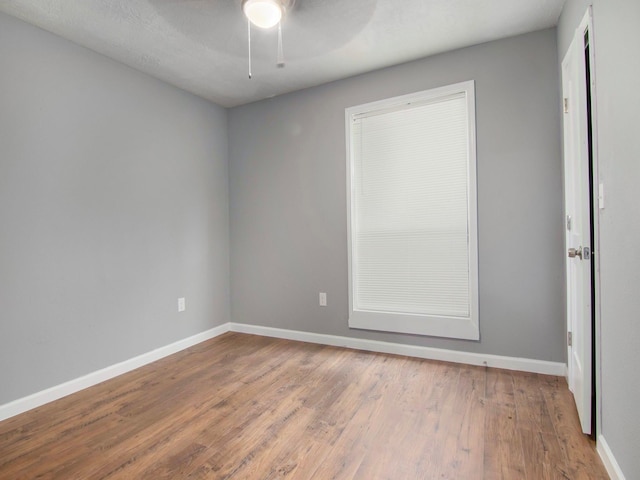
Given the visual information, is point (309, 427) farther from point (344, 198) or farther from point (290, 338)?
point (344, 198)

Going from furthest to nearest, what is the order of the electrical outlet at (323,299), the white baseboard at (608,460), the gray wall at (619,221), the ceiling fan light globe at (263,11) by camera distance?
the electrical outlet at (323,299) → the ceiling fan light globe at (263,11) → the white baseboard at (608,460) → the gray wall at (619,221)

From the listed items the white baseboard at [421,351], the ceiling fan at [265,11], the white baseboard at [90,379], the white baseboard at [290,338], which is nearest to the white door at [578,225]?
the white baseboard at [421,351]

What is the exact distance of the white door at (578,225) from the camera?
1619 millimetres

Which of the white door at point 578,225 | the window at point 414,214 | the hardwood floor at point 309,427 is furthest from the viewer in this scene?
the window at point 414,214

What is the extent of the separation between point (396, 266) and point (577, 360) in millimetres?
1373

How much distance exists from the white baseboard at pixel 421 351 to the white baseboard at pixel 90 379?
704mm

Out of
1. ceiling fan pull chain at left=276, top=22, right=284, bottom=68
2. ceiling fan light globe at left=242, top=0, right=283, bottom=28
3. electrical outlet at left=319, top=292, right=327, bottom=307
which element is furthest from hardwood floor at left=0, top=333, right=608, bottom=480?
ceiling fan pull chain at left=276, top=22, right=284, bottom=68

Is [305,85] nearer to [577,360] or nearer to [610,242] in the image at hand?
[610,242]

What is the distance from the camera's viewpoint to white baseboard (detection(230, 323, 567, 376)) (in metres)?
2.38

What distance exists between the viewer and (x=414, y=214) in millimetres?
2814

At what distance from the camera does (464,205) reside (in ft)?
8.61

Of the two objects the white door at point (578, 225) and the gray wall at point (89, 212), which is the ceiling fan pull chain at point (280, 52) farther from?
the white door at point (578, 225)

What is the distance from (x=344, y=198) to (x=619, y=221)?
205cm

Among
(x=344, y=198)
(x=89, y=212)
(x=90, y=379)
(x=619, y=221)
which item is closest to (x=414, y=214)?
(x=344, y=198)
